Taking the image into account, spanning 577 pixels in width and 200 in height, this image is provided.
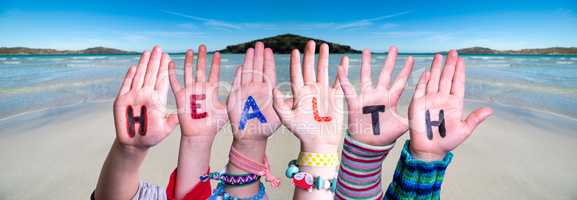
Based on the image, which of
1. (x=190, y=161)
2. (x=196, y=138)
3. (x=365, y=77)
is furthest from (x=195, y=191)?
(x=365, y=77)

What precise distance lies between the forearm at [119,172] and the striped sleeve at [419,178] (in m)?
1.27

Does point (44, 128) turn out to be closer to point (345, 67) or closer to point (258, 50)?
point (258, 50)

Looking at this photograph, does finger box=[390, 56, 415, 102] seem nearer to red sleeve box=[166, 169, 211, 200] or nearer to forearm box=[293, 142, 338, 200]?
forearm box=[293, 142, 338, 200]

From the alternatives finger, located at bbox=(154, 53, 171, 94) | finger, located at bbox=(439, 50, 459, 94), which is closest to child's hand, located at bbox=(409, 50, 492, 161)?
finger, located at bbox=(439, 50, 459, 94)

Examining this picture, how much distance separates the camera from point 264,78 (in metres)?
1.72

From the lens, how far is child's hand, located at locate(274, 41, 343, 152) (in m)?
1.57

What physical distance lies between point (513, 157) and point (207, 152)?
3346mm

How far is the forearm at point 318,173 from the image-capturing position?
1.50 m

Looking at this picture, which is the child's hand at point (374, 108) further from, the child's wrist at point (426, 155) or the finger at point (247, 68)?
the finger at point (247, 68)

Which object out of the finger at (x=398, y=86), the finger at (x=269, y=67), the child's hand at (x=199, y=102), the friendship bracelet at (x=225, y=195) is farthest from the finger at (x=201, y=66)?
the finger at (x=398, y=86)

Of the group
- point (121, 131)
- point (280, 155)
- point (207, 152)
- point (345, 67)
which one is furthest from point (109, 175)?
point (280, 155)

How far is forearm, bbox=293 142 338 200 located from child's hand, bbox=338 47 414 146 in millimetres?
163

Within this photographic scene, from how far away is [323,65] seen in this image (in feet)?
5.57

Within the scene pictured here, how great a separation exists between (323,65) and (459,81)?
2.14 feet
